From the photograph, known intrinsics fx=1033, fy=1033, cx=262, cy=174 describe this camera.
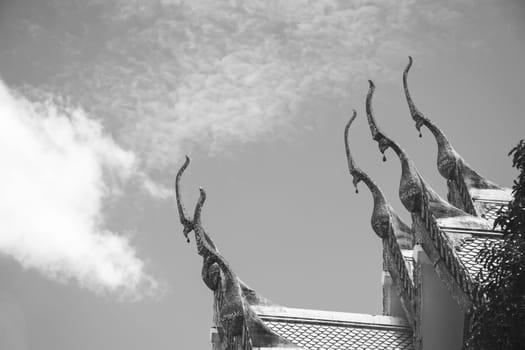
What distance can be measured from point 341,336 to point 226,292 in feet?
4.83

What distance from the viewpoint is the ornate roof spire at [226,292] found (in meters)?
11.0

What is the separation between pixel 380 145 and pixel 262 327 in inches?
142

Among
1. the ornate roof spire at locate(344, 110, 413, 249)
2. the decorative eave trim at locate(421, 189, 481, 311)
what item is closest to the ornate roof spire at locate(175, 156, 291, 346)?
the decorative eave trim at locate(421, 189, 481, 311)

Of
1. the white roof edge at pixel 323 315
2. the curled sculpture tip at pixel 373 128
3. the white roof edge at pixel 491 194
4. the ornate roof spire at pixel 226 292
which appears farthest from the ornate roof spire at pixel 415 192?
the ornate roof spire at pixel 226 292

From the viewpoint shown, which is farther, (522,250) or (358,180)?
(358,180)

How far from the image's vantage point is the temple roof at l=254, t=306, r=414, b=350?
1187cm

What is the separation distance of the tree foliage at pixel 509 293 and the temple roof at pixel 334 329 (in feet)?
11.8

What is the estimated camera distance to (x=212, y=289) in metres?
12.2

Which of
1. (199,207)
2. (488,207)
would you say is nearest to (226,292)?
(199,207)

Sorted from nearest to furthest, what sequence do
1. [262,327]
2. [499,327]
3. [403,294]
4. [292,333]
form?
[499,327], [262,327], [292,333], [403,294]

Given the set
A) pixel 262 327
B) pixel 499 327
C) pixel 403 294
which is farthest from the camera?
pixel 403 294

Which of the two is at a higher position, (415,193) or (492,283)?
(415,193)

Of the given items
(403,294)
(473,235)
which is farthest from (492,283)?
(403,294)

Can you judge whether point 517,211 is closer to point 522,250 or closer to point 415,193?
point 522,250
